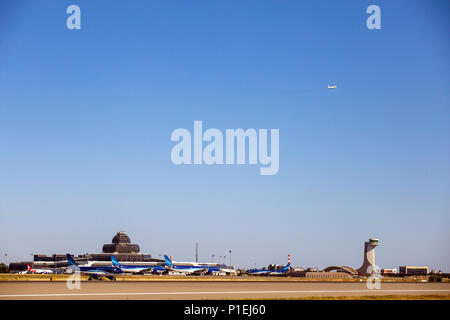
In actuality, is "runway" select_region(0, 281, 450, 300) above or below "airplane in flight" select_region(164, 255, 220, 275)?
above

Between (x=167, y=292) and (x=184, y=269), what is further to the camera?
(x=184, y=269)

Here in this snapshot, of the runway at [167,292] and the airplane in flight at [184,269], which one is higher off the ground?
the runway at [167,292]

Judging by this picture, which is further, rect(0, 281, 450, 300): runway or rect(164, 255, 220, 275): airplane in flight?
rect(164, 255, 220, 275): airplane in flight

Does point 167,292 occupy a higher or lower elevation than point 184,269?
higher

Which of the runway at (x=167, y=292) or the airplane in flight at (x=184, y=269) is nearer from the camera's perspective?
the runway at (x=167, y=292)
